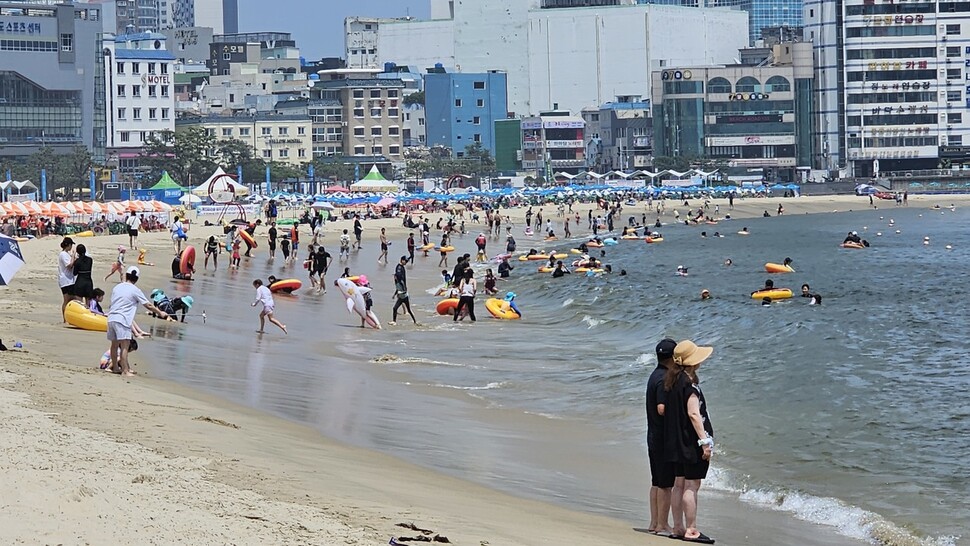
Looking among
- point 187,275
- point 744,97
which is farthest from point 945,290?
point 744,97

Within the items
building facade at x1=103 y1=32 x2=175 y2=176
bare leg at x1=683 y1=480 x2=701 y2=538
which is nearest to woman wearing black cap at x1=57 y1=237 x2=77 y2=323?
bare leg at x1=683 y1=480 x2=701 y2=538

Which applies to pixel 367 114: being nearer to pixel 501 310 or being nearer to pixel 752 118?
pixel 752 118

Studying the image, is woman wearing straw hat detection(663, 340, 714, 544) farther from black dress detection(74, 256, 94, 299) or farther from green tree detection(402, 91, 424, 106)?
green tree detection(402, 91, 424, 106)

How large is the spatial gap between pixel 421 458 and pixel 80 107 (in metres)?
120

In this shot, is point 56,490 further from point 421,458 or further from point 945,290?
point 945,290

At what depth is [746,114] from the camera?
15262cm

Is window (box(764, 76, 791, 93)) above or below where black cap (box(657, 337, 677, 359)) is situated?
above

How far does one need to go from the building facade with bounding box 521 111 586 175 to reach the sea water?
4667 inches

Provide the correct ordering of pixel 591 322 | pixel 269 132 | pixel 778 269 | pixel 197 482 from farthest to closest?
1. pixel 269 132
2. pixel 778 269
3. pixel 591 322
4. pixel 197 482

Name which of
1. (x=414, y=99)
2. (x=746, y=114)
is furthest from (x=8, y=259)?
(x=414, y=99)

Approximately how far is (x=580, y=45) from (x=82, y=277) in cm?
15747

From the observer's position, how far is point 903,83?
142125 mm

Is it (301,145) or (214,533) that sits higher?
(301,145)

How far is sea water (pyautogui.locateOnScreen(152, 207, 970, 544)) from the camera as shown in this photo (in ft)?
47.8
